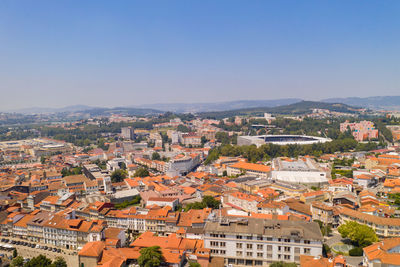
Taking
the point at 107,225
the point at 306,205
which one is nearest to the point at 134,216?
the point at 107,225

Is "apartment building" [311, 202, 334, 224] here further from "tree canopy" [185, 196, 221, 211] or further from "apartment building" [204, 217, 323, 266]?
"tree canopy" [185, 196, 221, 211]

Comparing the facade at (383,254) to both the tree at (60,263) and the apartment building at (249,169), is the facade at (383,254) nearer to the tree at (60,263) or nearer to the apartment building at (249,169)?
the tree at (60,263)

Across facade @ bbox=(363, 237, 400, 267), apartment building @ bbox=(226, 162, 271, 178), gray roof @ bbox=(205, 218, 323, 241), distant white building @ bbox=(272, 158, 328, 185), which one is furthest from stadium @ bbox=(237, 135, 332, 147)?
facade @ bbox=(363, 237, 400, 267)

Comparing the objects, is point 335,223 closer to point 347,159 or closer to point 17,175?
point 347,159

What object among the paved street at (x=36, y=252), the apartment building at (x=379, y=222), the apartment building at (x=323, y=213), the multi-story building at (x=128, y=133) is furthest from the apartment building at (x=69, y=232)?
the multi-story building at (x=128, y=133)

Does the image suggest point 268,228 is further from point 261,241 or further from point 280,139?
point 280,139
